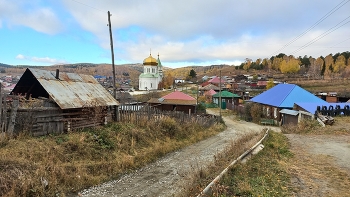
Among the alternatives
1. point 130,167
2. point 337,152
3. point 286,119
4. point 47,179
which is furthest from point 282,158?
point 286,119

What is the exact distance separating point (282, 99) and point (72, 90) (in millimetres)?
29503

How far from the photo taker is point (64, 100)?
39.6ft

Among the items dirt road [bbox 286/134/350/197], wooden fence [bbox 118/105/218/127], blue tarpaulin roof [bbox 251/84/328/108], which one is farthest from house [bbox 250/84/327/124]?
dirt road [bbox 286/134/350/197]

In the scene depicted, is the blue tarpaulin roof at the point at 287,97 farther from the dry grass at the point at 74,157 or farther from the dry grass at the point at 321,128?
the dry grass at the point at 74,157

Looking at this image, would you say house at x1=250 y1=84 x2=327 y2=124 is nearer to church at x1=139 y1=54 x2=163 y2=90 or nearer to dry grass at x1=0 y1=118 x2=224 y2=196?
dry grass at x1=0 y1=118 x2=224 y2=196

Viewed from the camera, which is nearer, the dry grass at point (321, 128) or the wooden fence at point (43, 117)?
the wooden fence at point (43, 117)

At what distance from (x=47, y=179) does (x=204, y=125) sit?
56.6ft

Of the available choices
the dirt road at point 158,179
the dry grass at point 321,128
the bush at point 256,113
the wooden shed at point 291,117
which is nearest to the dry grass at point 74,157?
the dirt road at point 158,179

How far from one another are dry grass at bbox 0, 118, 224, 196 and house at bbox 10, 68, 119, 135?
63 centimetres

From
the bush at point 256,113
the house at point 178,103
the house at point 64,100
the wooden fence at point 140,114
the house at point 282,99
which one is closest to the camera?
the house at point 64,100

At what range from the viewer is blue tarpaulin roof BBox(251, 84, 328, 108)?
33503 mm

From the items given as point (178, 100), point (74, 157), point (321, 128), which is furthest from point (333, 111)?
point (74, 157)

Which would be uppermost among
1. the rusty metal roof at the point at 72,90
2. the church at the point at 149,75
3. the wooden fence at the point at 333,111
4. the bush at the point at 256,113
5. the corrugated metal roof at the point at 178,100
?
the church at the point at 149,75

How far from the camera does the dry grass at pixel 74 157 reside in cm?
776
